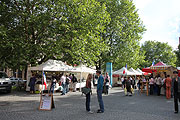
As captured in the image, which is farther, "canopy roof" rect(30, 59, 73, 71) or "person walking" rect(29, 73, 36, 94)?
"canopy roof" rect(30, 59, 73, 71)

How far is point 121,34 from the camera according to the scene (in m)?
27.4

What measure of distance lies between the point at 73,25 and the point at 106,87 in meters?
6.75

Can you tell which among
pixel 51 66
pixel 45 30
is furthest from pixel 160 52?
pixel 51 66

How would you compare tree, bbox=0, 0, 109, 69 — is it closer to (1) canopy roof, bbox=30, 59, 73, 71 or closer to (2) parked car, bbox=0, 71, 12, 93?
(1) canopy roof, bbox=30, 59, 73, 71

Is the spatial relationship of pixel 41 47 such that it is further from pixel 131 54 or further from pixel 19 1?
pixel 131 54

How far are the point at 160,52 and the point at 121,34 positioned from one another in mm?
36976

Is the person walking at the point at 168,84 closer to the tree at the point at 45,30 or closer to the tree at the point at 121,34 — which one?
the tree at the point at 45,30

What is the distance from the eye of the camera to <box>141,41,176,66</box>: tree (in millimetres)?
57844

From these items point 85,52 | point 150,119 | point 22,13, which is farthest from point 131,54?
point 150,119

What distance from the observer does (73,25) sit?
16656 mm

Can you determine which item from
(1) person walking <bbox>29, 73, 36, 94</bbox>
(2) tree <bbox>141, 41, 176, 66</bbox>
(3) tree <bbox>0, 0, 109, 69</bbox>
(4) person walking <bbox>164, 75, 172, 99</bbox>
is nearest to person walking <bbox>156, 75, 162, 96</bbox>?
(4) person walking <bbox>164, 75, 172, 99</bbox>

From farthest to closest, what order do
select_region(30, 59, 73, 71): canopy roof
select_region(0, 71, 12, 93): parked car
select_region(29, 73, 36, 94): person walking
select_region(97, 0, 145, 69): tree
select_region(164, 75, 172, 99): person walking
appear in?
1. select_region(97, 0, 145, 69): tree
2. select_region(30, 59, 73, 71): canopy roof
3. select_region(29, 73, 36, 94): person walking
4. select_region(0, 71, 12, 93): parked car
5. select_region(164, 75, 172, 99): person walking

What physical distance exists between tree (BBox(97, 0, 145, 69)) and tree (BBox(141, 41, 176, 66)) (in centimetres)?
3219

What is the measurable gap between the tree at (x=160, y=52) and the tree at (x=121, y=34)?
32192mm
